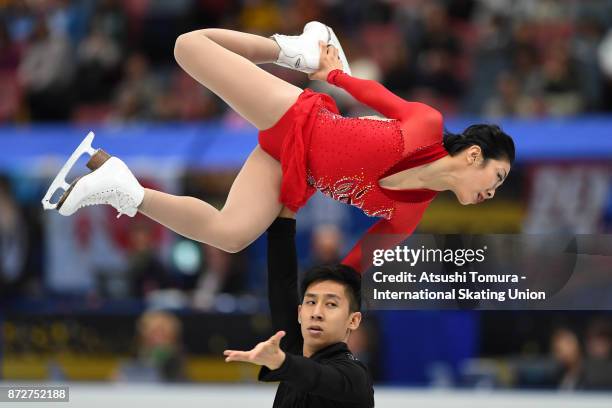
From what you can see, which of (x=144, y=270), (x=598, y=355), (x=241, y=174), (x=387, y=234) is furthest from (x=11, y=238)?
(x=387, y=234)

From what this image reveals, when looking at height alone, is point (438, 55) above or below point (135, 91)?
above

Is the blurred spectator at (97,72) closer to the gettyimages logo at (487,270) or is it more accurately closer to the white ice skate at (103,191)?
the white ice skate at (103,191)

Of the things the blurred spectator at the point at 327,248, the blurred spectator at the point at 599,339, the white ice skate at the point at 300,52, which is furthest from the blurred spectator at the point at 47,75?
the white ice skate at the point at 300,52

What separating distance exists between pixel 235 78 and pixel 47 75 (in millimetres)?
7247

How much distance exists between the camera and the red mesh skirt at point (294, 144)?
196 inches

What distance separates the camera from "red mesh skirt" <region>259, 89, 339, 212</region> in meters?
4.98

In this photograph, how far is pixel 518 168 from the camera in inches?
360

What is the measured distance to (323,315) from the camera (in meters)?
4.55

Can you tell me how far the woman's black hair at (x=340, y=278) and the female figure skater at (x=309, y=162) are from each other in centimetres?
26

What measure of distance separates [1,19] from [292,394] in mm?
9296

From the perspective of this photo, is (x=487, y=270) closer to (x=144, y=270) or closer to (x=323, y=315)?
(x=323, y=315)

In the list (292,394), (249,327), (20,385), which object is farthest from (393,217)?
(249,327)

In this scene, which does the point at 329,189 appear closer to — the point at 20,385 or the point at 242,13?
the point at 20,385

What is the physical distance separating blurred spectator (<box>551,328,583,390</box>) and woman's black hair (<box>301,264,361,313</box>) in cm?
280
